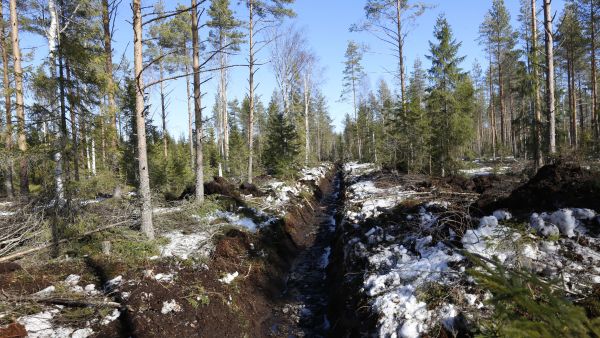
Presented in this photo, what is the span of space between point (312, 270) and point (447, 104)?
42.7 feet

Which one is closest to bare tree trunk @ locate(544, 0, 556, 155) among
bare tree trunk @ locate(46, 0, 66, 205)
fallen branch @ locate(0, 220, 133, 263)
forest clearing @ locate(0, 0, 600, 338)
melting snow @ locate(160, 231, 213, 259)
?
forest clearing @ locate(0, 0, 600, 338)

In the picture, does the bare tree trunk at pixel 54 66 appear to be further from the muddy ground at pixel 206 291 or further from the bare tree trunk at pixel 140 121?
the muddy ground at pixel 206 291

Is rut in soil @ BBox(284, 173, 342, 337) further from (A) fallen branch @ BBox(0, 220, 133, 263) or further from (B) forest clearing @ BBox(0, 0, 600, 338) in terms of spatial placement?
(A) fallen branch @ BBox(0, 220, 133, 263)

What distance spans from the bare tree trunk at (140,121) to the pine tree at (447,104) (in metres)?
14.8

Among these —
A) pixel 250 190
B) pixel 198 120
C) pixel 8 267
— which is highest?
pixel 198 120

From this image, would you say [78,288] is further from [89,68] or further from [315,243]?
[315,243]

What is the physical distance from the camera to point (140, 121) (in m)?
7.62

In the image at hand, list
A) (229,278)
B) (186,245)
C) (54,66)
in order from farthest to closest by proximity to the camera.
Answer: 1. (54,66)
2. (186,245)
3. (229,278)

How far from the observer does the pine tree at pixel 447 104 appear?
17.7m

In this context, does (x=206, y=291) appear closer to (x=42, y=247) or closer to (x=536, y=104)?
(x=42, y=247)

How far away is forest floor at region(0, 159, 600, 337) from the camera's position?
4.43 m

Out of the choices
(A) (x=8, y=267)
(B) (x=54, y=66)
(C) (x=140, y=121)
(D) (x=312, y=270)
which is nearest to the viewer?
(A) (x=8, y=267)

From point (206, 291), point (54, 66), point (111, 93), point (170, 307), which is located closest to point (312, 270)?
point (206, 291)

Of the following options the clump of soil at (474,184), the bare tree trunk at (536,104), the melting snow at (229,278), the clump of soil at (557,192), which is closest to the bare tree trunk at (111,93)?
the melting snow at (229,278)
